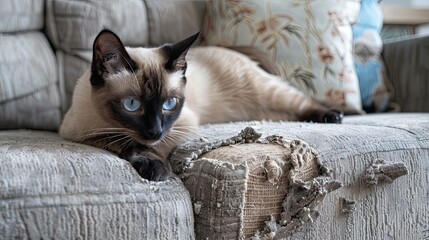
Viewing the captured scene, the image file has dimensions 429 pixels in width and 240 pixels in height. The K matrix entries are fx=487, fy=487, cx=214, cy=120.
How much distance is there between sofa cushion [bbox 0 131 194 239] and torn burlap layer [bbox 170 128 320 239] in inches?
1.8

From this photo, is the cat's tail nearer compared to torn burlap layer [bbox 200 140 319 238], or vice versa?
torn burlap layer [bbox 200 140 319 238]

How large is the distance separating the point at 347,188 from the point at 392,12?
1.83 metres

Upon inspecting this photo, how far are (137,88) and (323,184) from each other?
0.55 m

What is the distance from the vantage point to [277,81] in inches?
75.6

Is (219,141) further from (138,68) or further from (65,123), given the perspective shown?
(65,123)

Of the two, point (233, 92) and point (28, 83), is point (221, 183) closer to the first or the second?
point (233, 92)

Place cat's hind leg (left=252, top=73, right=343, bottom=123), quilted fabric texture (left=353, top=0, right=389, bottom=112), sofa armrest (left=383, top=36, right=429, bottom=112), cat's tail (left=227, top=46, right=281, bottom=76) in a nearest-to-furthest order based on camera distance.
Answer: cat's hind leg (left=252, top=73, right=343, bottom=123)
cat's tail (left=227, top=46, right=281, bottom=76)
sofa armrest (left=383, top=36, right=429, bottom=112)
quilted fabric texture (left=353, top=0, right=389, bottom=112)

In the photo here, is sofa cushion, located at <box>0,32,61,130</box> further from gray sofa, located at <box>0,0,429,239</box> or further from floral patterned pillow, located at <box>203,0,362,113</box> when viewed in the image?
Answer: floral patterned pillow, located at <box>203,0,362,113</box>

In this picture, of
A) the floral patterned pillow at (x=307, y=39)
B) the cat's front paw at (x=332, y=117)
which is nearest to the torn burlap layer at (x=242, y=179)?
the cat's front paw at (x=332, y=117)

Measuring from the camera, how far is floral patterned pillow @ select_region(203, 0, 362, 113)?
Result: 2.08 m

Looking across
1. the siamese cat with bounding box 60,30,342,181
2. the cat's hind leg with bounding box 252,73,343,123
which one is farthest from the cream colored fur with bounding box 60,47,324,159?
the siamese cat with bounding box 60,30,342,181

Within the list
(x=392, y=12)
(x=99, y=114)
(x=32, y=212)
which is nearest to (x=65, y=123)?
(x=99, y=114)

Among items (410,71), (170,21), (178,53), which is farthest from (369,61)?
(178,53)

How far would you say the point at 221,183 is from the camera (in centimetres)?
107
